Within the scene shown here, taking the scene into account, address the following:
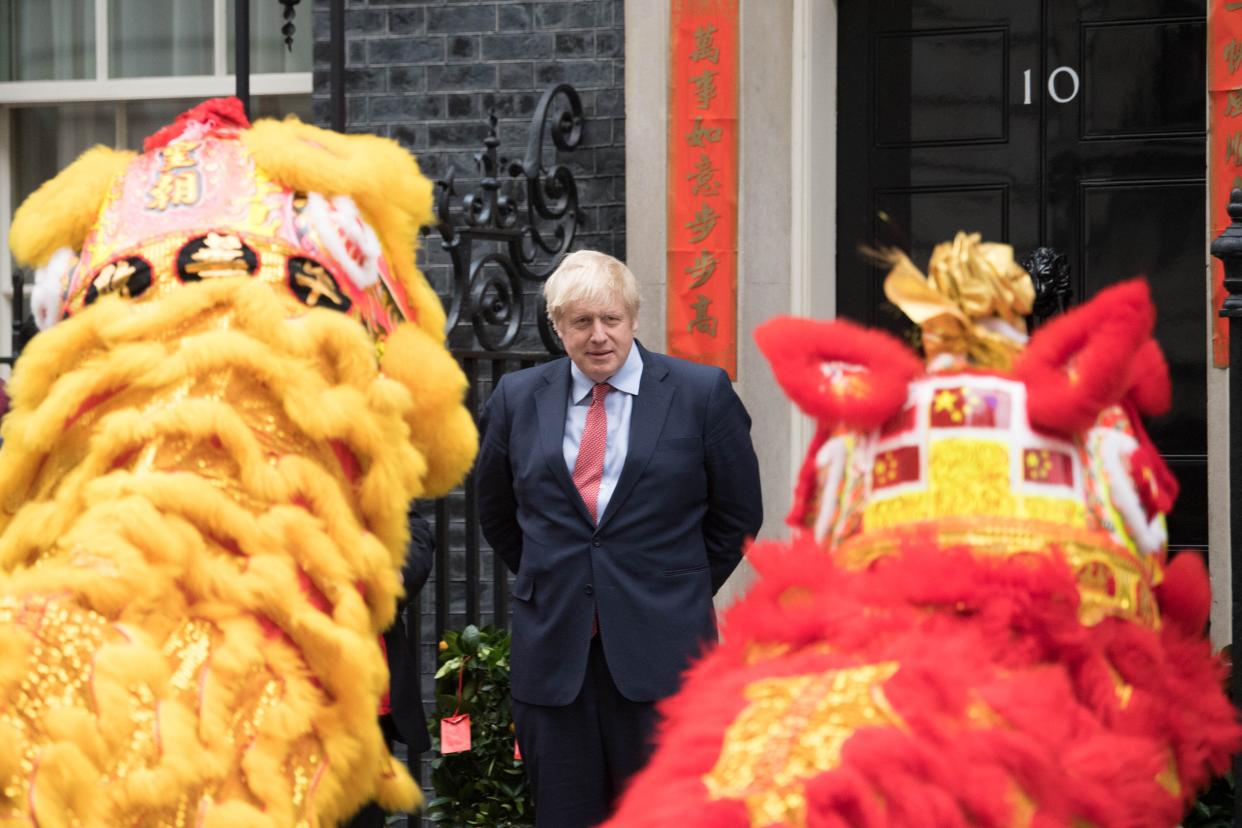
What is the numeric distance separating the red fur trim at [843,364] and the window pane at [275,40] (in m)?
5.46

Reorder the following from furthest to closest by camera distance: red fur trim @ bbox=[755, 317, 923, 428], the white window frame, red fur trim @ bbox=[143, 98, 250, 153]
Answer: the white window frame < red fur trim @ bbox=[143, 98, 250, 153] < red fur trim @ bbox=[755, 317, 923, 428]

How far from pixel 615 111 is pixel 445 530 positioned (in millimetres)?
1988

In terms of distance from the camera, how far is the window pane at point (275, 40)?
Result: 8.25m

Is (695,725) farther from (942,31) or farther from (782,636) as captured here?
(942,31)

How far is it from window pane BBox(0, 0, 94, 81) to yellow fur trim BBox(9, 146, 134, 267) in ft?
17.5

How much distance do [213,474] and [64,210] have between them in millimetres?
656

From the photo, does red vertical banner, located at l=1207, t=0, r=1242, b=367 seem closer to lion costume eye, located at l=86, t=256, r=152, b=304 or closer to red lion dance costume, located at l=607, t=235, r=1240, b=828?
red lion dance costume, located at l=607, t=235, r=1240, b=828

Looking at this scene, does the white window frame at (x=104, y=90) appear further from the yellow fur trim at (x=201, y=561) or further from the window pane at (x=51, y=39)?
the yellow fur trim at (x=201, y=561)

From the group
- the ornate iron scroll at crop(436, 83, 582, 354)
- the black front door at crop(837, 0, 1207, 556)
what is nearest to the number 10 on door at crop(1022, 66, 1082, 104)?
the black front door at crop(837, 0, 1207, 556)

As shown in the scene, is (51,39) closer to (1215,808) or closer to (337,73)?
(337,73)

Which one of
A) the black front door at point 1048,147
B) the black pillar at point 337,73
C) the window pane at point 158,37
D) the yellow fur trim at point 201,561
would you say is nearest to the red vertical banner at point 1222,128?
the black front door at point 1048,147

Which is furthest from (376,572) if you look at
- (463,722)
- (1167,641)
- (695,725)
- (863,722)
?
(463,722)

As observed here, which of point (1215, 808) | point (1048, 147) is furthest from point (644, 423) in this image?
point (1048, 147)

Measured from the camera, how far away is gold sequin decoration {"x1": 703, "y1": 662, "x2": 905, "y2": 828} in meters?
2.60
